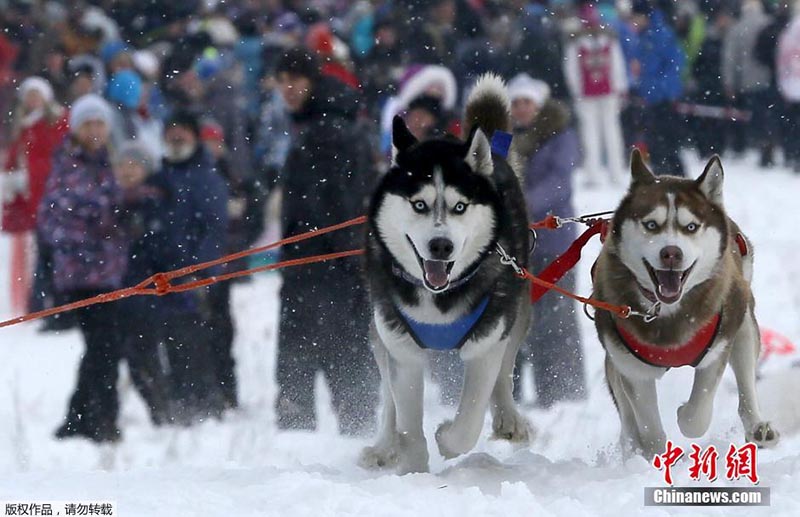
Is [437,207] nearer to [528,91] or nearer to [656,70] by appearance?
[528,91]

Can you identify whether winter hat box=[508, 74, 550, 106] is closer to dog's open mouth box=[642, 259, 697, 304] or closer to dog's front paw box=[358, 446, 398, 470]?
dog's front paw box=[358, 446, 398, 470]

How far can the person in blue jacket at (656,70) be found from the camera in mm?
9883

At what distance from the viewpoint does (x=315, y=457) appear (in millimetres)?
4723

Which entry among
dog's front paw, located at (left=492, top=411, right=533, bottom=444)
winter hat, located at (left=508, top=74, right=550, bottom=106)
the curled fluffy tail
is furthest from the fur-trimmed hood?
dog's front paw, located at (left=492, top=411, right=533, bottom=444)

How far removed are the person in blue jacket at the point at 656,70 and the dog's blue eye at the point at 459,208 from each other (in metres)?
6.09

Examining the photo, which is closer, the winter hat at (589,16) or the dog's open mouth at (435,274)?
the dog's open mouth at (435,274)

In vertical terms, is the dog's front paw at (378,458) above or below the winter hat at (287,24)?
below

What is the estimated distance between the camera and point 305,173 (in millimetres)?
5430

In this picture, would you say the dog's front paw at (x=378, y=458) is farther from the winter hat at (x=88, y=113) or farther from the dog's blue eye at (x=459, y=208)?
the winter hat at (x=88, y=113)

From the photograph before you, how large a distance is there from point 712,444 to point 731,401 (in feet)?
3.52

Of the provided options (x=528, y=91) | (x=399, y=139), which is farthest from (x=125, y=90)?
(x=399, y=139)

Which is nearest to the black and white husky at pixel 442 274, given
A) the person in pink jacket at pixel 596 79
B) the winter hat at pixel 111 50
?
the winter hat at pixel 111 50

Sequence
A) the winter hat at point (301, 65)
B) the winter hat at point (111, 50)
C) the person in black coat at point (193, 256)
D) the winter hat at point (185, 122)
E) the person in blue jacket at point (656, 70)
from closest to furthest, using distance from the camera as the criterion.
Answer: the winter hat at point (301, 65)
the person in black coat at point (193, 256)
the winter hat at point (185, 122)
the winter hat at point (111, 50)
the person in blue jacket at point (656, 70)

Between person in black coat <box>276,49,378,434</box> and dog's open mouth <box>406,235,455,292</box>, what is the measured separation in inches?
63.9
